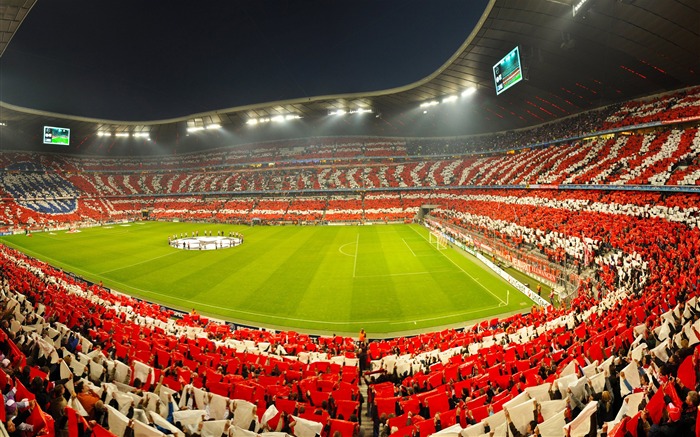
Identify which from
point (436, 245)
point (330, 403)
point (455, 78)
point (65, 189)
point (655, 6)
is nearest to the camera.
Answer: point (330, 403)

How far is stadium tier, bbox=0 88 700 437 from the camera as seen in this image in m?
5.54

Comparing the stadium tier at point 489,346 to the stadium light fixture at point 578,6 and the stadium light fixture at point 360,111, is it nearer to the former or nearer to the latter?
the stadium light fixture at point 578,6

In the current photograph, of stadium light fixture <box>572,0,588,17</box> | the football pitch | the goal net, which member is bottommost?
the football pitch

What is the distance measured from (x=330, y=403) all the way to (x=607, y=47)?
37381mm

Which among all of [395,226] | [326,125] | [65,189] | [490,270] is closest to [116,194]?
[65,189]

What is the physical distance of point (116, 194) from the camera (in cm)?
7512

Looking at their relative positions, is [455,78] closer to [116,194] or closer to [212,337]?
[212,337]

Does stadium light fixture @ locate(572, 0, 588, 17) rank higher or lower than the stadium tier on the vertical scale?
higher

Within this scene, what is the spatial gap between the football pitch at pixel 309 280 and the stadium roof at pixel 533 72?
18.2 metres

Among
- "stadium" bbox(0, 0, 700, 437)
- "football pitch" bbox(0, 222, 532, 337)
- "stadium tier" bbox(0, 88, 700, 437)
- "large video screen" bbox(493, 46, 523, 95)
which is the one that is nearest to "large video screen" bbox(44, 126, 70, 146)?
"stadium" bbox(0, 0, 700, 437)

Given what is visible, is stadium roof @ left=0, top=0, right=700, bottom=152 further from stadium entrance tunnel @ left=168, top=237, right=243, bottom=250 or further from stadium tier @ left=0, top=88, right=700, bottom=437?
stadium entrance tunnel @ left=168, top=237, right=243, bottom=250

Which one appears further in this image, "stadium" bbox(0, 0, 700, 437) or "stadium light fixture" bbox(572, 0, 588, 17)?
"stadium light fixture" bbox(572, 0, 588, 17)

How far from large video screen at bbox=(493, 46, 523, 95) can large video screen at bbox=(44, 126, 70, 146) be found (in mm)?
74957

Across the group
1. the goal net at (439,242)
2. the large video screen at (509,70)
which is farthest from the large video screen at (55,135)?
the large video screen at (509,70)
